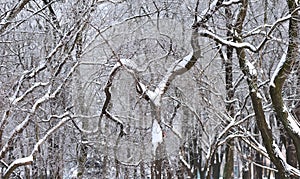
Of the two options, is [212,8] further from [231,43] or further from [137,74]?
[137,74]

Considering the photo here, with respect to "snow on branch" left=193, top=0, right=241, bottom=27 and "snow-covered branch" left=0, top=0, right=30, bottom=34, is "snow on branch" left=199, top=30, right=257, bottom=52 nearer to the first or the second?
"snow on branch" left=193, top=0, right=241, bottom=27

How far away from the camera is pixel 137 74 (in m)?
9.86

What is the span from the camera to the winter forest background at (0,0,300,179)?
9.45 metres

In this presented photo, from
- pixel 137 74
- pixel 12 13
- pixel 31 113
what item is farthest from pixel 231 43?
pixel 31 113

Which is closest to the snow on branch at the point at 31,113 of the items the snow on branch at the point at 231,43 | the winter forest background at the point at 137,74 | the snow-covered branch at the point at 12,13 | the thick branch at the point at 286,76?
the winter forest background at the point at 137,74

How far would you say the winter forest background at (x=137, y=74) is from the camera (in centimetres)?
945

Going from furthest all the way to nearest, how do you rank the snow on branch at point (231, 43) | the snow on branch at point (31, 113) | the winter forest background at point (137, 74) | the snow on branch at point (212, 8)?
the snow on branch at point (31, 113)
the winter forest background at point (137, 74)
the snow on branch at point (212, 8)
the snow on branch at point (231, 43)

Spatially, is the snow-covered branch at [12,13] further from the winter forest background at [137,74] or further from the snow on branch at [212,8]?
the snow on branch at [212,8]

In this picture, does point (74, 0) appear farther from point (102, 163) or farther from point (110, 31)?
point (102, 163)

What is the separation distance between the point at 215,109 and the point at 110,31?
3.51m

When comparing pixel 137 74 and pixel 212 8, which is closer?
pixel 212 8

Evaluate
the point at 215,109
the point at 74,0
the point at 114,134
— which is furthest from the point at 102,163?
the point at 74,0

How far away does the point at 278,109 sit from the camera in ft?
24.9

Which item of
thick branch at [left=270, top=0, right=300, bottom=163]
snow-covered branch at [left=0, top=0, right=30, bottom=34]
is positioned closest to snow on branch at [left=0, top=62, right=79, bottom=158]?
snow-covered branch at [left=0, top=0, right=30, bottom=34]
